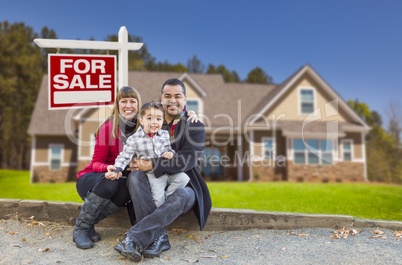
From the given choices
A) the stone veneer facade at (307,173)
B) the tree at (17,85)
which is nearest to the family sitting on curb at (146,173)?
the stone veneer facade at (307,173)

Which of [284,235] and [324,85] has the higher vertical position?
[324,85]

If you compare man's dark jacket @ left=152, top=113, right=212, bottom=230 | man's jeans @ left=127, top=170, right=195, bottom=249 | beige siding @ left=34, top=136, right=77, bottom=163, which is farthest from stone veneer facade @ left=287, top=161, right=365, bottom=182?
man's jeans @ left=127, top=170, right=195, bottom=249

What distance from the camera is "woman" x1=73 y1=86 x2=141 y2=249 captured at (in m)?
3.46

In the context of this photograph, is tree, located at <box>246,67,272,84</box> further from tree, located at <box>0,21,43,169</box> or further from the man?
the man

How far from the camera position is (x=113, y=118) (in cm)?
369

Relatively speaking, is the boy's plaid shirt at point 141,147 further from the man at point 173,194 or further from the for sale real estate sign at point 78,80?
the for sale real estate sign at point 78,80

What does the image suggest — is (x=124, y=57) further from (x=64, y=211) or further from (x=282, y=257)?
(x=282, y=257)

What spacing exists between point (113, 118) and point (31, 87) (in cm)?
2659

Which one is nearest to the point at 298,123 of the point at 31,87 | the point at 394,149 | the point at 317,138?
the point at 317,138

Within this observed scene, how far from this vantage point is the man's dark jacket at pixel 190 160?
3363 millimetres

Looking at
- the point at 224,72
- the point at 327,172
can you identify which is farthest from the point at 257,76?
the point at 327,172

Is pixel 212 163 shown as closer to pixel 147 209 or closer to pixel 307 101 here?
pixel 307 101

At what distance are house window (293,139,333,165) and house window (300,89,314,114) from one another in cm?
154

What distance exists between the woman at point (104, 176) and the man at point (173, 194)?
0.28 meters
